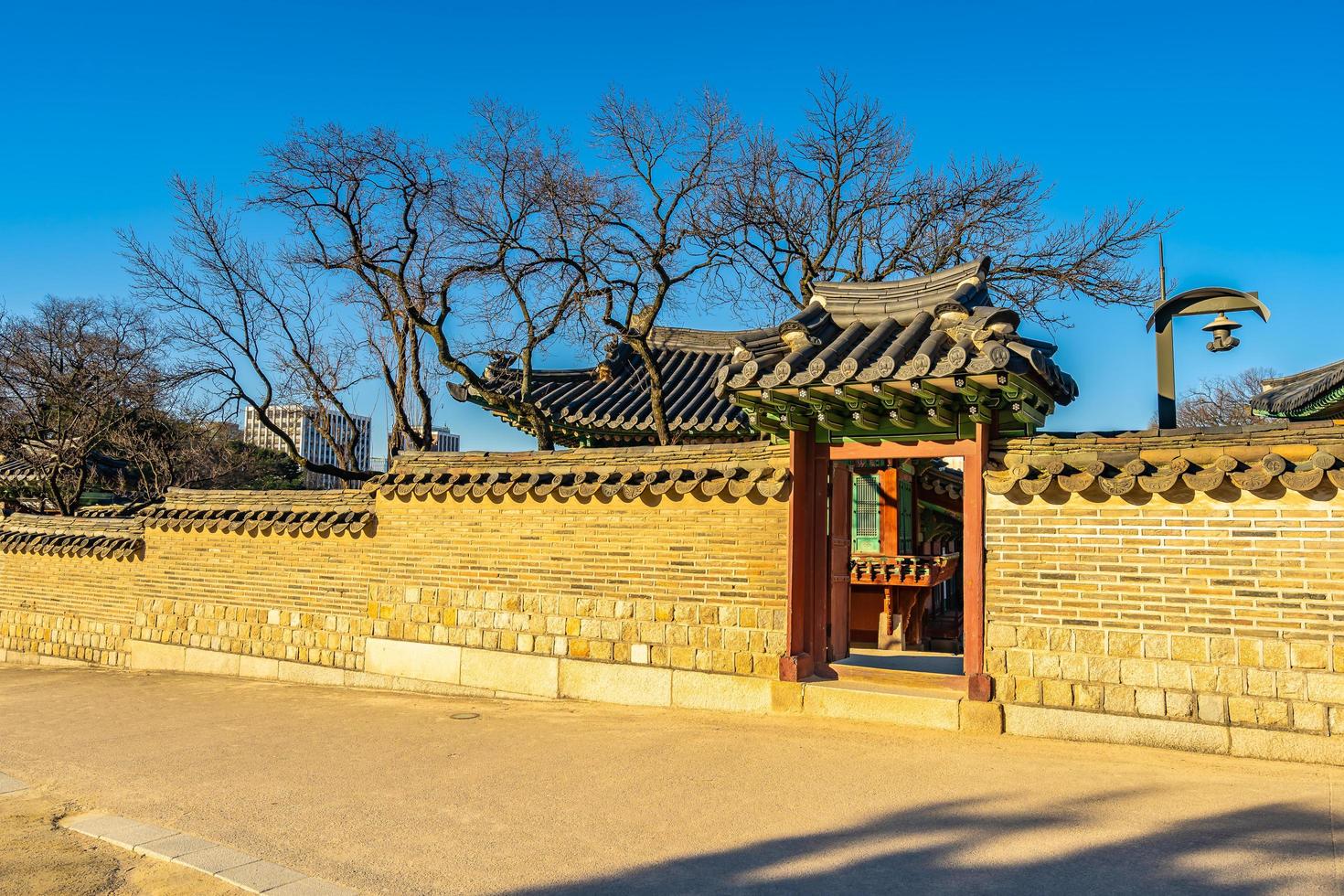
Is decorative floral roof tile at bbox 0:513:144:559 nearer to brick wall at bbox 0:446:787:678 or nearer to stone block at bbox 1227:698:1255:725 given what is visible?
brick wall at bbox 0:446:787:678

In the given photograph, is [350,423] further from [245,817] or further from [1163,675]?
[1163,675]

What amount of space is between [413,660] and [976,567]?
6441 millimetres

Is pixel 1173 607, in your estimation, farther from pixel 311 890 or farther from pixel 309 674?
pixel 309 674

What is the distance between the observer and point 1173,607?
6.62 m

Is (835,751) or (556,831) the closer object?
(556,831)

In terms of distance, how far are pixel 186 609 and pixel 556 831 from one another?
→ 9.69 metres

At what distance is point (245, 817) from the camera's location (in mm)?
5906

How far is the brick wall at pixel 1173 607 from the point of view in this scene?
6.18 metres

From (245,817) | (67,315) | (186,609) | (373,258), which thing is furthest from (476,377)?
(67,315)

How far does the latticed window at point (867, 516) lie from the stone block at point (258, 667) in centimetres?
869

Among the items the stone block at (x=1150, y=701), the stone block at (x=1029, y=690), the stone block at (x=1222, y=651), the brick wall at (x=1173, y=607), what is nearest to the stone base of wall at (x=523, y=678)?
the stone block at (x=1029, y=690)

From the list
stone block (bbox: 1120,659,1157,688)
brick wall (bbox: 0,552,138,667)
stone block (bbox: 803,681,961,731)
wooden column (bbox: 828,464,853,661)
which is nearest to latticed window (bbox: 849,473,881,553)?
wooden column (bbox: 828,464,853,661)

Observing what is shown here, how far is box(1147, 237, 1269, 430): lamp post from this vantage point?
26.2ft

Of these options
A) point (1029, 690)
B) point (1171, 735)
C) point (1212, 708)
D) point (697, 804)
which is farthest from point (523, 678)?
point (1212, 708)
